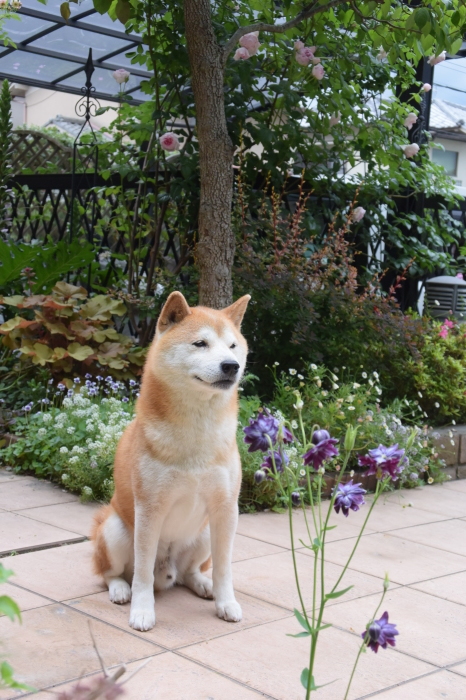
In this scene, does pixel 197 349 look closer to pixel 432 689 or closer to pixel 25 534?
pixel 432 689

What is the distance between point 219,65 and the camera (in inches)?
213

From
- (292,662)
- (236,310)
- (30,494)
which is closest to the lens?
(292,662)

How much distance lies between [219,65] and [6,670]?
4840 mm

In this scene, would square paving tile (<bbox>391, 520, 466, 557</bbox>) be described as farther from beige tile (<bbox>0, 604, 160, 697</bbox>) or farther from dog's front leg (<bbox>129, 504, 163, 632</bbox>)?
beige tile (<bbox>0, 604, 160, 697</bbox>)

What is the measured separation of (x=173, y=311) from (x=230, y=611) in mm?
1210

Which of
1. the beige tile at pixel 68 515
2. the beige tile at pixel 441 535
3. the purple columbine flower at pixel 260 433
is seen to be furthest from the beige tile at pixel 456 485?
the purple columbine flower at pixel 260 433

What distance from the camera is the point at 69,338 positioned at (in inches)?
243

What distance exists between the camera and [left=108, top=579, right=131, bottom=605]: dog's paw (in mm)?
3361

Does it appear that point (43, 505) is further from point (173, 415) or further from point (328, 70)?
Answer: point (328, 70)

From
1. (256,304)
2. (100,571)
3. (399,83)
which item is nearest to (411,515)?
(256,304)

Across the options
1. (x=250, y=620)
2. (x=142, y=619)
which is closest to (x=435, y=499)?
(x=250, y=620)

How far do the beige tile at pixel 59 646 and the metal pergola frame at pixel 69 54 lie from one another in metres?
6.29

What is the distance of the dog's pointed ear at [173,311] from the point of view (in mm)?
3168

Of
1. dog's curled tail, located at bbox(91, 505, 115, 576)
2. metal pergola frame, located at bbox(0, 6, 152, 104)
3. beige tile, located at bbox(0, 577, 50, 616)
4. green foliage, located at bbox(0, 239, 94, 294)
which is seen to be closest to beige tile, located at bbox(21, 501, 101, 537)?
dog's curled tail, located at bbox(91, 505, 115, 576)
